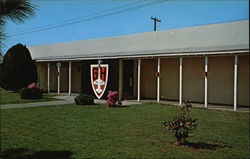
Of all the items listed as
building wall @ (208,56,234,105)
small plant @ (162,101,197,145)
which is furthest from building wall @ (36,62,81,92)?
small plant @ (162,101,197,145)

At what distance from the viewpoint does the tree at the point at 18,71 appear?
67.7 feet

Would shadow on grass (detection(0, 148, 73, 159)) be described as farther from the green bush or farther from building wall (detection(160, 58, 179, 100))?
building wall (detection(160, 58, 179, 100))

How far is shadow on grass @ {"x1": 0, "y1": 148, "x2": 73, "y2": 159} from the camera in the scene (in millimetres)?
5039

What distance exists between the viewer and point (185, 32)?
17078mm

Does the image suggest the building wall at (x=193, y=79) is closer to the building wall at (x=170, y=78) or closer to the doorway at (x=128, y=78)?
→ the building wall at (x=170, y=78)

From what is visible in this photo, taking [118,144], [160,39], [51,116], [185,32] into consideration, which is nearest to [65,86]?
[160,39]

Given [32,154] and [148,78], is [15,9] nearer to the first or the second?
[32,154]

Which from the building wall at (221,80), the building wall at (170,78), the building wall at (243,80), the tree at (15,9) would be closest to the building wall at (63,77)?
the building wall at (170,78)

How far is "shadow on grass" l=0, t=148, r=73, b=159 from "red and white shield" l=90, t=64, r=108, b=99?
12253 millimetres

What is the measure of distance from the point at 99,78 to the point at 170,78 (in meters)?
4.93

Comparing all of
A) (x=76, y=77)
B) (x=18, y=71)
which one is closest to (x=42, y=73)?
(x=76, y=77)

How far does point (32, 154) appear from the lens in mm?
5246

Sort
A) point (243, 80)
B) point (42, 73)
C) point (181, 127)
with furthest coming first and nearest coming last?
point (42, 73), point (243, 80), point (181, 127)

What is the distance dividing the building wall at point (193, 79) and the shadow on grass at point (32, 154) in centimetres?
1233
